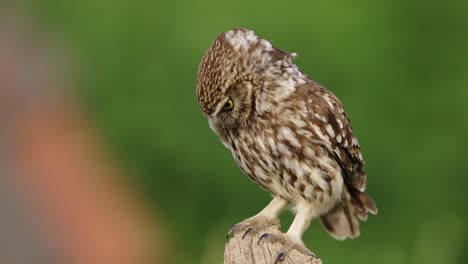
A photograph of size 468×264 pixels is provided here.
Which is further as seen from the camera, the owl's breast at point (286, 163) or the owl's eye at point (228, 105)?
the owl's breast at point (286, 163)

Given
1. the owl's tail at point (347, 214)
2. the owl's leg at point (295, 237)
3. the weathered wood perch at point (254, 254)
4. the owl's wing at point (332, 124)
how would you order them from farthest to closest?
1. the owl's tail at point (347, 214)
2. the owl's wing at point (332, 124)
3. the owl's leg at point (295, 237)
4. the weathered wood perch at point (254, 254)

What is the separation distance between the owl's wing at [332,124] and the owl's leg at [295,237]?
313 mm

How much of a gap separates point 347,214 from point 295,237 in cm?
77

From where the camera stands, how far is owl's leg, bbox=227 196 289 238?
19.9 ft

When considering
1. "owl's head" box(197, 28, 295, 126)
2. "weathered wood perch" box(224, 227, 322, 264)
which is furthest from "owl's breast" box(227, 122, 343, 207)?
"weathered wood perch" box(224, 227, 322, 264)

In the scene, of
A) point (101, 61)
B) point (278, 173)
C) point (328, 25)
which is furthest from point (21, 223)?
point (278, 173)

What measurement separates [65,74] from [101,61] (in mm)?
1790

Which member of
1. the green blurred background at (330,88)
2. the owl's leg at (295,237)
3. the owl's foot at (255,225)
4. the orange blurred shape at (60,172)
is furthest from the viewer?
the orange blurred shape at (60,172)

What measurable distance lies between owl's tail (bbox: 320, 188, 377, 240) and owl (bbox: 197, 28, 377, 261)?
0.15 metres

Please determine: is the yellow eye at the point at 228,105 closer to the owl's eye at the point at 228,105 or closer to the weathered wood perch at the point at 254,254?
the owl's eye at the point at 228,105

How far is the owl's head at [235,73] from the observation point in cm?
552

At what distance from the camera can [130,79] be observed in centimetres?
1143

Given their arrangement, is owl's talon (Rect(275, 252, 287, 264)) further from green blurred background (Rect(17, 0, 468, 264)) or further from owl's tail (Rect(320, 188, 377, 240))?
green blurred background (Rect(17, 0, 468, 264))

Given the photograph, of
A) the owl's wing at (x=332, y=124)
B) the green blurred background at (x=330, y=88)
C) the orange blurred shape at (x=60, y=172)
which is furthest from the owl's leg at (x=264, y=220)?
the orange blurred shape at (x=60, y=172)
